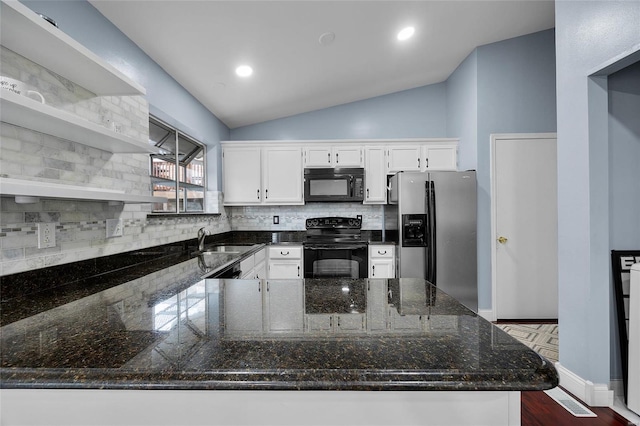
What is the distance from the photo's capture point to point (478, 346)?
0.69m

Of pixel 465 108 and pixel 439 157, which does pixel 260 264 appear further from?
pixel 465 108

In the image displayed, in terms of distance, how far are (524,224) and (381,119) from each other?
2.22 m

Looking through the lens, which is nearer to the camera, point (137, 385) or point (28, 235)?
point (137, 385)

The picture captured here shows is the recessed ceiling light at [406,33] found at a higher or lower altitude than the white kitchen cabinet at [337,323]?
higher

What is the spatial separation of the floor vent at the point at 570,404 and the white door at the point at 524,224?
132 cm

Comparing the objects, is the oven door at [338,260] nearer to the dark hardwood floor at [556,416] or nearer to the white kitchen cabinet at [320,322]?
the dark hardwood floor at [556,416]

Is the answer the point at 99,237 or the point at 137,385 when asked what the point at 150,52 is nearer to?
the point at 99,237

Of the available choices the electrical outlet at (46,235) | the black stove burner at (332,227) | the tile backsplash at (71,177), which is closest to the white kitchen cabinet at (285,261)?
the black stove burner at (332,227)

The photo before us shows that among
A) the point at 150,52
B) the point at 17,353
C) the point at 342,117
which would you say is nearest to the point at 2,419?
the point at 17,353

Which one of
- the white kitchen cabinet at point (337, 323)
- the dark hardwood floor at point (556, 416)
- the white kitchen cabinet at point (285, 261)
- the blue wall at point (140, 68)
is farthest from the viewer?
the white kitchen cabinet at point (285, 261)

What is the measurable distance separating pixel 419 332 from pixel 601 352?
193cm

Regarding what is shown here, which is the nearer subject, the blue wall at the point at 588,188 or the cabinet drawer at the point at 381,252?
the blue wall at the point at 588,188

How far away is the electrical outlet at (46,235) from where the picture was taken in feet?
4.37

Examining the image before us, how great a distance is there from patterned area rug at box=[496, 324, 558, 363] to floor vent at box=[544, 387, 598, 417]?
0.51 m
